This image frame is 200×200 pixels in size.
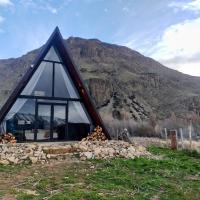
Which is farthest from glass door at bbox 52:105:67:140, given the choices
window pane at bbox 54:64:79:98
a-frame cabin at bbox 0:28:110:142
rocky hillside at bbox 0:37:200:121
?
rocky hillside at bbox 0:37:200:121

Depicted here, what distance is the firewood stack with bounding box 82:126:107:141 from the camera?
609 inches

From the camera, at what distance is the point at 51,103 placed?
1541 centimetres

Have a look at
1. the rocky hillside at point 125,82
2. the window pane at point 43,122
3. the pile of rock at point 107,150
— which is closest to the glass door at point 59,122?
the window pane at point 43,122

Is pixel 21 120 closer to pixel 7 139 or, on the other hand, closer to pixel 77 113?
pixel 7 139

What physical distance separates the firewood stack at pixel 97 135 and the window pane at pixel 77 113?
61 centimetres

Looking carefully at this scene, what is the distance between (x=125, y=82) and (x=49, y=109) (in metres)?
53.7

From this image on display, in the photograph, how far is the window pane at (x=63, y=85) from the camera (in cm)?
1570

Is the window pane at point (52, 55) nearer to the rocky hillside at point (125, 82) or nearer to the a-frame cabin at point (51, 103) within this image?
the a-frame cabin at point (51, 103)

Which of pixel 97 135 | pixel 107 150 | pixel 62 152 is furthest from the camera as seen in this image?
pixel 97 135

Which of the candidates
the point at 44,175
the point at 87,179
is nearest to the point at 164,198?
the point at 87,179

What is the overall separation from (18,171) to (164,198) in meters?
4.00

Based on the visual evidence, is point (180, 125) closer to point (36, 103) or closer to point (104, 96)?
point (104, 96)

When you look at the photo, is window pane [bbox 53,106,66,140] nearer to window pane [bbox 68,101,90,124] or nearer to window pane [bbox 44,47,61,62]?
window pane [bbox 68,101,90,124]

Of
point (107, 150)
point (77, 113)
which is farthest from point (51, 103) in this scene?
point (107, 150)
